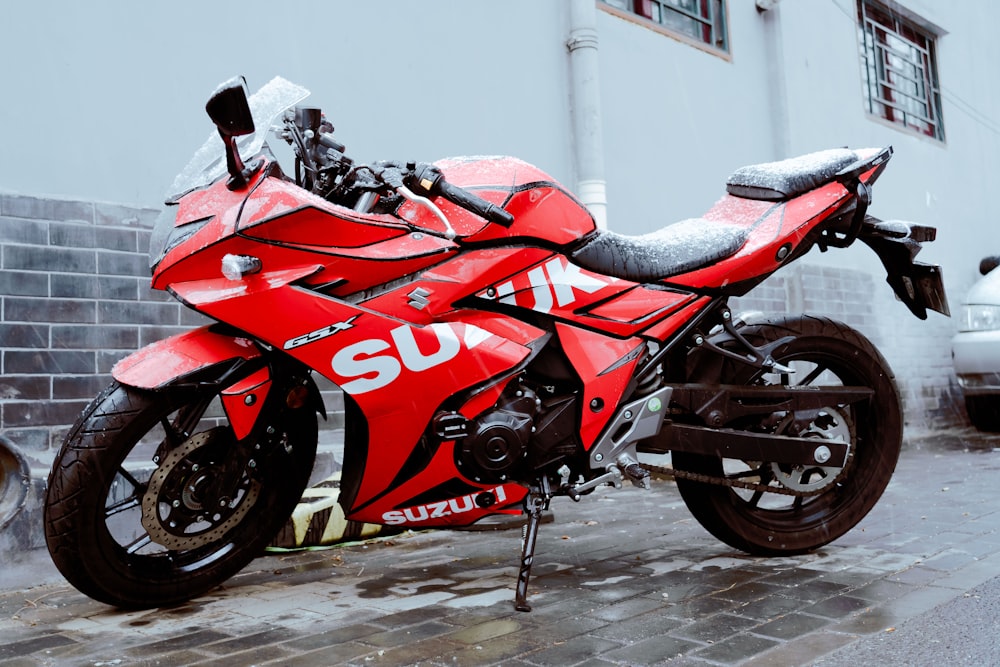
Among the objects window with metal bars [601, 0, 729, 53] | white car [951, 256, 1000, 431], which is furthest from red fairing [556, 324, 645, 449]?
white car [951, 256, 1000, 431]

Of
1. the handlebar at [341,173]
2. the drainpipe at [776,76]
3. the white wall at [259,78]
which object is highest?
the drainpipe at [776,76]

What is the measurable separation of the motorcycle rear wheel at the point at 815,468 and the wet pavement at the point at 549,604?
0.11m

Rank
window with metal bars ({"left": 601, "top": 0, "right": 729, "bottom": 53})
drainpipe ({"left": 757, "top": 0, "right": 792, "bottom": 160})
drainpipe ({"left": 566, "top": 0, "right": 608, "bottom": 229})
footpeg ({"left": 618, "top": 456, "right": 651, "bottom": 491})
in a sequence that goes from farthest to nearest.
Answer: drainpipe ({"left": 757, "top": 0, "right": 792, "bottom": 160}) → window with metal bars ({"left": 601, "top": 0, "right": 729, "bottom": 53}) → drainpipe ({"left": 566, "top": 0, "right": 608, "bottom": 229}) → footpeg ({"left": 618, "top": 456, "right": 651, "bottom": 491})

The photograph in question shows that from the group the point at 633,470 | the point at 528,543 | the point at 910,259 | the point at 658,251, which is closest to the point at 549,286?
the point at 658,251

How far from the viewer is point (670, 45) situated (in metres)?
7.31

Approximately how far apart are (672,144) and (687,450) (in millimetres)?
4574

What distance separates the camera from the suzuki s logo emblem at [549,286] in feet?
9.48

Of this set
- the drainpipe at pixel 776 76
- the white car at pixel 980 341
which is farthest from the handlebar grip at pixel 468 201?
the white car at pixel 980 341

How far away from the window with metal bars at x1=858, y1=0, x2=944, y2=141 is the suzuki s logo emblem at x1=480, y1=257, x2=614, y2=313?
8071 millimetres

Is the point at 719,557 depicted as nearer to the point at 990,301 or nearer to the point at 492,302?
the point at 492,302

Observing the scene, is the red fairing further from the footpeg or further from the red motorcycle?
the footpeg

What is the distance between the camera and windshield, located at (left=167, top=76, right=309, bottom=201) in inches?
111

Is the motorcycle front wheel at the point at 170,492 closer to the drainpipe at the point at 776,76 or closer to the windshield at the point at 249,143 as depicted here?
the windshield at the point at 249,143

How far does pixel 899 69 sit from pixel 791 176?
27.1 ft
